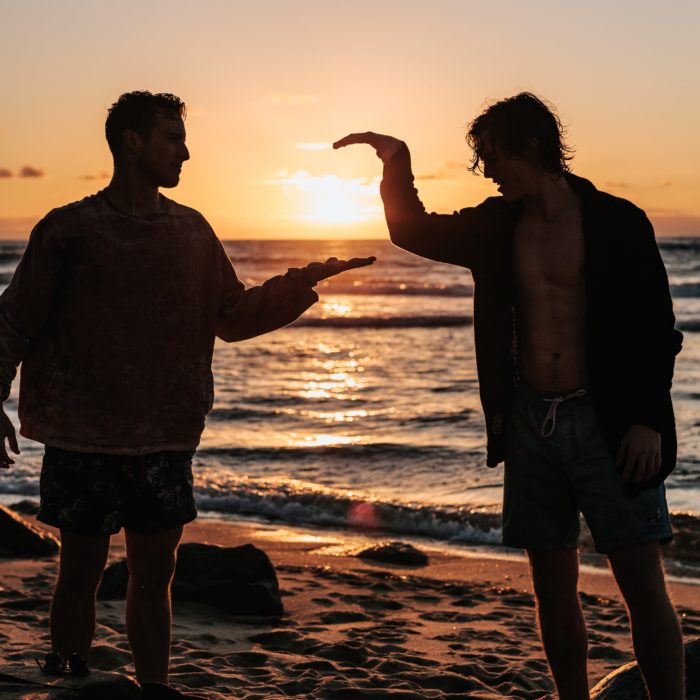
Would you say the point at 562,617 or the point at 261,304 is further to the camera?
the point at 261,304

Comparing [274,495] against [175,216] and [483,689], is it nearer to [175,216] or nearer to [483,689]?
[483,689]

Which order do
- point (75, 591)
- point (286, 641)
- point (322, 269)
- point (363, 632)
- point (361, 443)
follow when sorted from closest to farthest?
point (75, 591), point (322, 269), point (286, 641), point (363, 632), point (361, 443)

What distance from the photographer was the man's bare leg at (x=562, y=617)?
3.43 metres

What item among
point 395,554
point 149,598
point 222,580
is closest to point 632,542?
point 149,598

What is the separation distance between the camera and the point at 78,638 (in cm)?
356

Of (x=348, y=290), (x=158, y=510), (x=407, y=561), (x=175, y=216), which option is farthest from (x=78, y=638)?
(x=348, y=290)

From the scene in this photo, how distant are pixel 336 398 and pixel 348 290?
94.3 ft

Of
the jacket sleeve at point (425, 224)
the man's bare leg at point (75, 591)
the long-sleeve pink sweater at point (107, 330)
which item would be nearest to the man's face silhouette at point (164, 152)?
the long-sleeve pink sweater at point (107, 330)

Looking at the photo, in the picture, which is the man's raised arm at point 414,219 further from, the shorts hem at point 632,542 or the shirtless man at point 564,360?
the shorts hem at point 632,542

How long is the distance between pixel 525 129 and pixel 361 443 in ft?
28.9

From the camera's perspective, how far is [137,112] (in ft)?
11.7

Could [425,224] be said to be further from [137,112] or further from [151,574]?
[151,574]

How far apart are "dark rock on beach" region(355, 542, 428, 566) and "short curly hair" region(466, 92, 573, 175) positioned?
4.40 meters

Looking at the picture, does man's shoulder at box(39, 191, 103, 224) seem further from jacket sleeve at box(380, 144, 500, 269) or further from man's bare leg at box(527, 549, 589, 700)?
man's bare leg at box(527, 549, 589, 700)
